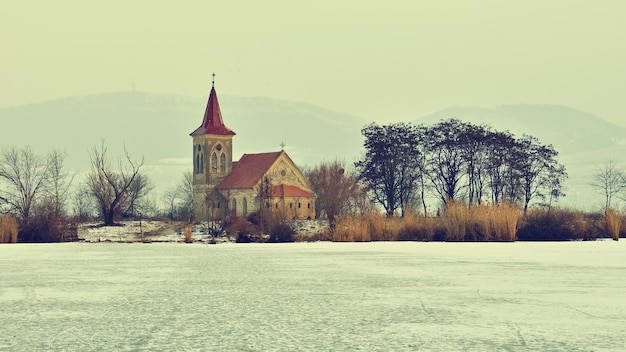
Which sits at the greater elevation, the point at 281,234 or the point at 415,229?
the point at 415,229

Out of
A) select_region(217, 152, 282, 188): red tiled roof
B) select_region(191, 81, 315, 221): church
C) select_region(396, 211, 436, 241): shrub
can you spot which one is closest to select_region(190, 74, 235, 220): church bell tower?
select_region(191, 81, 315, 221): church

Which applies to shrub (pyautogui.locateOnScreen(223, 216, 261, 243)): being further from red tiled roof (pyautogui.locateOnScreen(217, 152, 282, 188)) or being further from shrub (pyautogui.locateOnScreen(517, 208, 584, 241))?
red tiled roof (pyautogui.locateOnScreen(217, 152, 282, 188))

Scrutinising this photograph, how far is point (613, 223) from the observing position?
33.6m

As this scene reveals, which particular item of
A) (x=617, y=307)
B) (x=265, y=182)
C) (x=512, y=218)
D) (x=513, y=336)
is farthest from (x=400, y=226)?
(x=265, y=182)

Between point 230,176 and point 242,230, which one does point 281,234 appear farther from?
point 230,176

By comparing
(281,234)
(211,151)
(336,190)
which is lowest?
(281,234)

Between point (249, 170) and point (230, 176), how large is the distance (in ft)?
8.93

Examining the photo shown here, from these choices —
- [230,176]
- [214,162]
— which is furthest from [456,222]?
[214,162]

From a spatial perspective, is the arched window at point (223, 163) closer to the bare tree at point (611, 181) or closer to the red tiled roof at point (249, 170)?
the red tiled roof at point (249, 170)

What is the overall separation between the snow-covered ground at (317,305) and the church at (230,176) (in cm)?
6043

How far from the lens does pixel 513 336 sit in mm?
9789

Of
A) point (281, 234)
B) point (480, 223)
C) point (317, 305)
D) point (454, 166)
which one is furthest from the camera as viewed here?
point (454, 166)

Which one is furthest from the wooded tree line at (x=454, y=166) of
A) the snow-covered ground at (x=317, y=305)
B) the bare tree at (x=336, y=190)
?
the snow-covered ground at (x=317, y=305)

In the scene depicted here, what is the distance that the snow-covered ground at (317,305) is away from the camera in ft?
31.4
